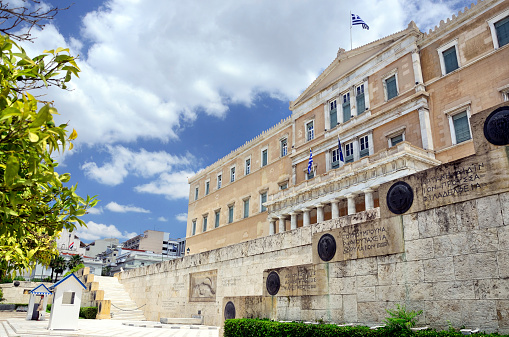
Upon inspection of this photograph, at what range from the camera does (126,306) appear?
27.5 meters

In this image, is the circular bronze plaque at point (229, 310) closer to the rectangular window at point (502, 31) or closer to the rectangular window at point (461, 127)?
the rectangular window at point (461, 127)

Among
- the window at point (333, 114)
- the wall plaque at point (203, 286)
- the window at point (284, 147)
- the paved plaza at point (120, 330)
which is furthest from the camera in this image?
the window at point (284, 147)

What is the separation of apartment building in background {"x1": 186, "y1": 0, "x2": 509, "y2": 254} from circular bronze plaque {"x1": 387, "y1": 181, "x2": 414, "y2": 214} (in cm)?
1085

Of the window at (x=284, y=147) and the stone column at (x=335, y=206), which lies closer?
the stone column at (x=335, y=206)

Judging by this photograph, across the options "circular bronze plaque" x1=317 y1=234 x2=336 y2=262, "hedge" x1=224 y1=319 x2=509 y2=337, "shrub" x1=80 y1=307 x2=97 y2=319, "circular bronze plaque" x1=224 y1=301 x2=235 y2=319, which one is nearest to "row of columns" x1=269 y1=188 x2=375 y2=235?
"circular bronze plaque" x1=224 y1=301 x2=235 y2=319

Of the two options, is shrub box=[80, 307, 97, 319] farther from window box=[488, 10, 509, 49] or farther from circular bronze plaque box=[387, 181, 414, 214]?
window box=[488, 10, 509, 49]

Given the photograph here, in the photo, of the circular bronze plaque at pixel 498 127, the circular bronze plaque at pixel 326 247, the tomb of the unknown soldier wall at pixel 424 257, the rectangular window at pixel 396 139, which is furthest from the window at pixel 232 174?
the circular bronze plaque at pixel 498 127

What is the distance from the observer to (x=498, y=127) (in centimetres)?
764

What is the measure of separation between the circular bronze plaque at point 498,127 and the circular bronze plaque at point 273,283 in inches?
270

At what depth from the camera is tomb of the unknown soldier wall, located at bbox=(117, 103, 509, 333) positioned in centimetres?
736

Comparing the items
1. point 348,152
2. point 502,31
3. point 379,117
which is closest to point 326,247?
point 379,117

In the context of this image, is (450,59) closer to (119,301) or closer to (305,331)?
(305,331)

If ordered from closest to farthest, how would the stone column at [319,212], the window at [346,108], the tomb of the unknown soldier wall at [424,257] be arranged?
the tomb of the unknown soldier wall at [424,257] → the stone column at [319,212] → the window at [346,108]

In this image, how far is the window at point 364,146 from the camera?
→ 81.4 ft
